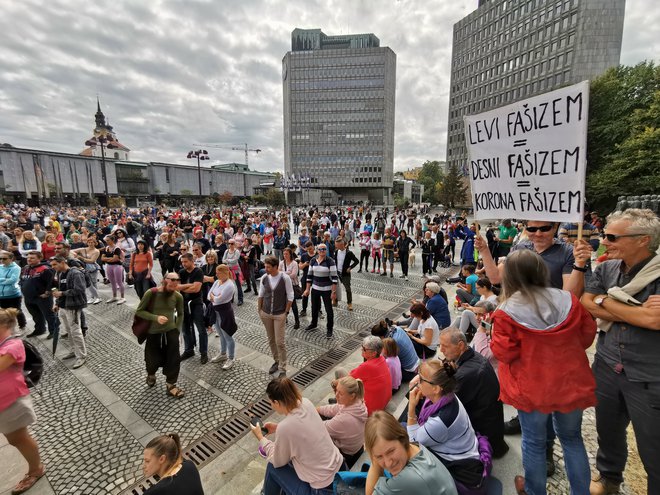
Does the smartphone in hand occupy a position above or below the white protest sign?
below

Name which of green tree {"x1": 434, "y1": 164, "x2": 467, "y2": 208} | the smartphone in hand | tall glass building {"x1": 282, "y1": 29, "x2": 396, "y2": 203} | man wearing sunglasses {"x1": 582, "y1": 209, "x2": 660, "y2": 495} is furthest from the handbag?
tall glass building {"x1": 282, "y1": 29, "x2": 396, "y2": 203}

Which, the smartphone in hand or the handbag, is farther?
the handbag

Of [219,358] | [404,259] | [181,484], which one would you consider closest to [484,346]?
[181,484]

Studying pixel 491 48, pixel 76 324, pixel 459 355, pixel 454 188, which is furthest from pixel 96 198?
pixel 491 48

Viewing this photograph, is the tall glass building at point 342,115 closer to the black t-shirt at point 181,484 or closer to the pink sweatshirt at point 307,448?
the pink sweatshirt at point 307,448

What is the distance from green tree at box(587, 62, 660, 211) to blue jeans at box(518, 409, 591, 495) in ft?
86.3

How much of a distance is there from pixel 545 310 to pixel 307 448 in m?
2.05

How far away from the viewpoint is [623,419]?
2322 millimetres

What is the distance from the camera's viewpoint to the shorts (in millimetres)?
2938

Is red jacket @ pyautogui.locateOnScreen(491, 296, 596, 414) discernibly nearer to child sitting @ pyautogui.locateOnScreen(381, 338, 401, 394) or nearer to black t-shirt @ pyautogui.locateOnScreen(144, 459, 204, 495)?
child sitting @ pyautogui.locateOnScreen(381, 338, 401, 394)

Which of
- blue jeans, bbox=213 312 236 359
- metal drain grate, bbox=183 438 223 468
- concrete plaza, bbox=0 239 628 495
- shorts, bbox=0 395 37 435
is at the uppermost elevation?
shorts, bbox=0 395 37 435

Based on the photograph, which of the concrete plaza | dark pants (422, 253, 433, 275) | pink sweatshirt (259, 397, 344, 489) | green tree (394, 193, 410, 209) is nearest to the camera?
pink sweatshirt (259, 397, 344, 489)

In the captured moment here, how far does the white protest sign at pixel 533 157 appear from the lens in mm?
2508

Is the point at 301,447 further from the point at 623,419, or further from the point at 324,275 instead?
the point at 324,275
